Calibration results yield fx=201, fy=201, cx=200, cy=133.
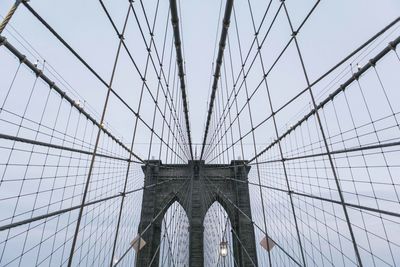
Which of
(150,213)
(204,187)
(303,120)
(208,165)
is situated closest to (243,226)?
(204,187)

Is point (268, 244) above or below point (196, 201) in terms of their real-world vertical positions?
above

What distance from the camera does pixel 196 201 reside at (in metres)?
14.5

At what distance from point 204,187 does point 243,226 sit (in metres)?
3.70

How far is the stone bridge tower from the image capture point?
12.9m

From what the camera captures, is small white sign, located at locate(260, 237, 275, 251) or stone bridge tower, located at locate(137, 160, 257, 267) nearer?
small white sign, located at locate(260, 237, 275, 251)

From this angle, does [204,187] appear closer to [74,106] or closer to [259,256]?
[259,256]

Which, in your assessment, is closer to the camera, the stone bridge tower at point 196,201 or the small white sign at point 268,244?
the small white sign at point 268,244

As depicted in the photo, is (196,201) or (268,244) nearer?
(268,244)

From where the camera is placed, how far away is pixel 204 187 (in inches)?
587

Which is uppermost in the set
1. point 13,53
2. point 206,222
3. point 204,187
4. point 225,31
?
point 225,31

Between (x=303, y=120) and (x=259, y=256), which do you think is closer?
(x=303, y=120)

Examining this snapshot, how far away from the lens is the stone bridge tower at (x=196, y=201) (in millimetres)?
12867

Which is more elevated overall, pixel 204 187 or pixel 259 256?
pixel 204 187

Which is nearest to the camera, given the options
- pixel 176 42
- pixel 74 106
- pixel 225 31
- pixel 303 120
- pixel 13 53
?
pixel 13 53
